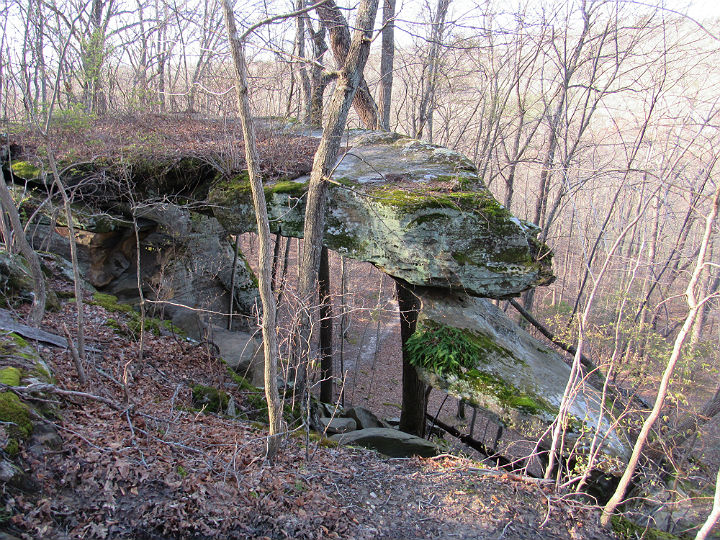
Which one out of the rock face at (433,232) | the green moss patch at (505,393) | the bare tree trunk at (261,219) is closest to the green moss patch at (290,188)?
the rock face at (433,232)

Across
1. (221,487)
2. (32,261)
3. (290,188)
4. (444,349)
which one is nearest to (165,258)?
(290,188)

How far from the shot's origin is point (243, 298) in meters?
12.0

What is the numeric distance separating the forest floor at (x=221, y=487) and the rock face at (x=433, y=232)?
9.10 feet

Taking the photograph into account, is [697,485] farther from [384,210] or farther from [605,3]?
[605,3]

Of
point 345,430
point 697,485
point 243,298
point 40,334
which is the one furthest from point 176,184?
point 697,485

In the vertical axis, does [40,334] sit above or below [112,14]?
below

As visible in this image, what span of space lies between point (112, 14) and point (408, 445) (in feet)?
45.2

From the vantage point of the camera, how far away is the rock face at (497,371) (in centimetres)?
579

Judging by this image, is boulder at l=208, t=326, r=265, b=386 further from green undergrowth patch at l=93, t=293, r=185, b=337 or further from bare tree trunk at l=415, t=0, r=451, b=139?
bare tree trunk at l=415, t=0, r=451, b=139

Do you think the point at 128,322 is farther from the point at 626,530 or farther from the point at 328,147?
the point at 626,530

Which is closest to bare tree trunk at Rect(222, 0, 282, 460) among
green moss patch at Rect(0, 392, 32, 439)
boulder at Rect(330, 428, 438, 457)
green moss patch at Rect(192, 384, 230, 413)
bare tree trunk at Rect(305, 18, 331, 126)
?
green moss patch at Rect(0, 392, 32, 439)

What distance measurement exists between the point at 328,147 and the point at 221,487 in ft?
13.8

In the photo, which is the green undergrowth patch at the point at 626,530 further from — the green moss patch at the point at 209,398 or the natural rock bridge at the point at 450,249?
the green moss patch at the point at 209,398

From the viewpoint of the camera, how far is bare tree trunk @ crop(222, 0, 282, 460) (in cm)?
326
